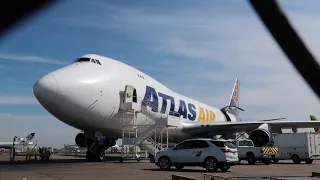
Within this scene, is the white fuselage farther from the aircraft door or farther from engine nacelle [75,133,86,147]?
engine nacelle [75,133,86,147]

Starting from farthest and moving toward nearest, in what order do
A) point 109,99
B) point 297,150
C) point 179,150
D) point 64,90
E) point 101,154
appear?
point 297,150 < point 101,154 < point 109,99 < point 64,90 < point 179,150

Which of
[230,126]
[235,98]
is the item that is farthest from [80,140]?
[235,98]

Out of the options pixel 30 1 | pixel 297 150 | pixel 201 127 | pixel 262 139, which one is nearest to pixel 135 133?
pixel 201 127

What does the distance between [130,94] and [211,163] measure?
27.2 ft

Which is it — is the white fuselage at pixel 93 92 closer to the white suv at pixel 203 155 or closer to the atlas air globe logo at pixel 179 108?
the atlas air globe logo at pixel 179 108

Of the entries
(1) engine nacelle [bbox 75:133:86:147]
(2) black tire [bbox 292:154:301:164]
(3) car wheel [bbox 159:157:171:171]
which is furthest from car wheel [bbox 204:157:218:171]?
(2) black tire [bbox 292:154:301:164]

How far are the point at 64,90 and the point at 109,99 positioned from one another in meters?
3.38

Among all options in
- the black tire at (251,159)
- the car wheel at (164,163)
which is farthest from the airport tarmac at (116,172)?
the black tire at (251,159)

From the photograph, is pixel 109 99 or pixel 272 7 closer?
pixel 272 7

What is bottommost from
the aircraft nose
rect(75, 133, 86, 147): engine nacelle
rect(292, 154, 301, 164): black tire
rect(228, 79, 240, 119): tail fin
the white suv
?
rect(292, 154, 301, 164): black tire

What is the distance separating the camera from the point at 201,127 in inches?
1091

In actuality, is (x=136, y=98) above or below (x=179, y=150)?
above

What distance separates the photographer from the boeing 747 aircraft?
19.8m

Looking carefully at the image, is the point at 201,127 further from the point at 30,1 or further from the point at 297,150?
the point at 30,1
